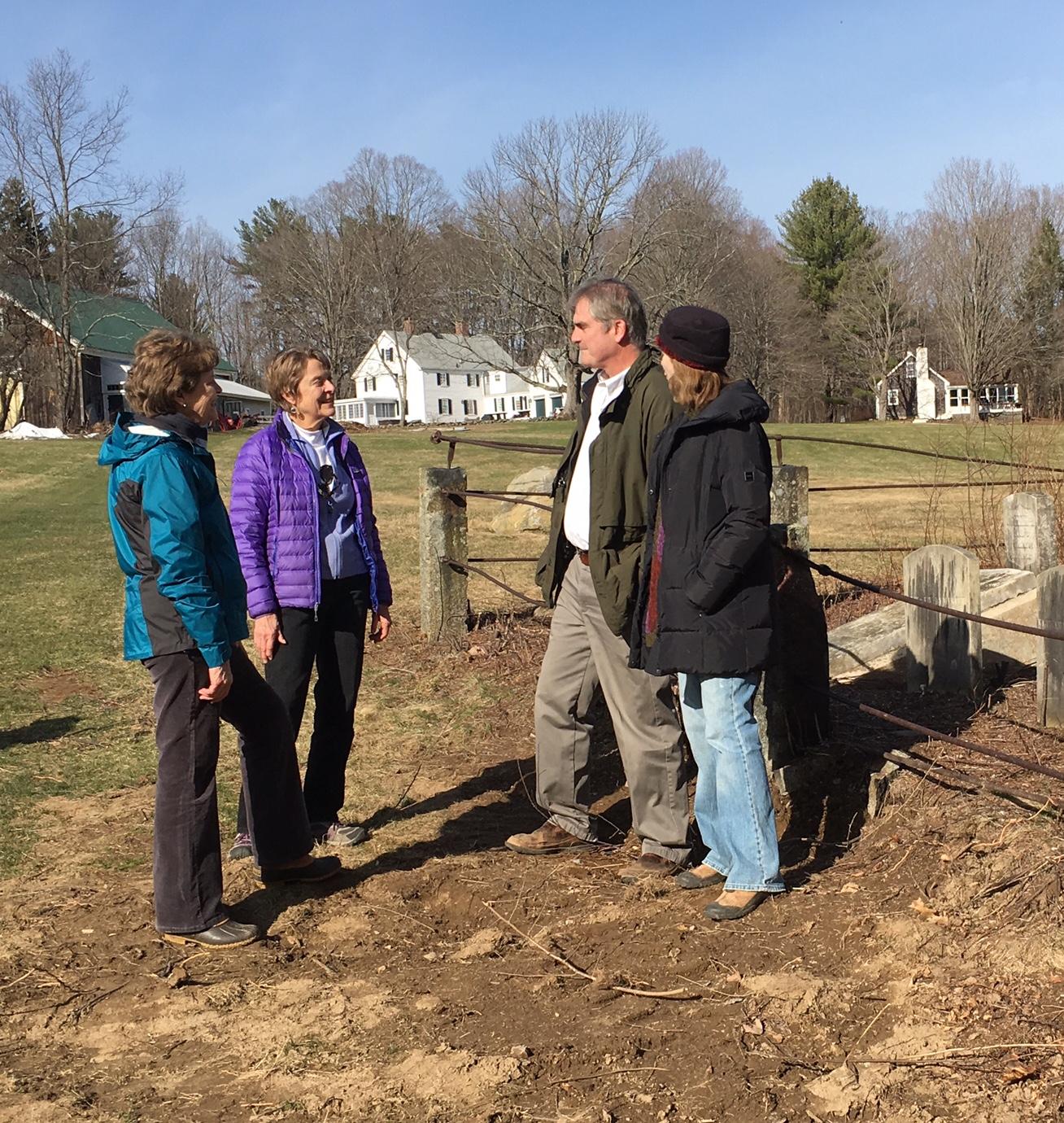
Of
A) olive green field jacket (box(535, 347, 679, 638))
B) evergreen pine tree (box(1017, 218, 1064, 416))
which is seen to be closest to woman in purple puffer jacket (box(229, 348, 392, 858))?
olive green field jacket (box(535, 347, 679, 638))

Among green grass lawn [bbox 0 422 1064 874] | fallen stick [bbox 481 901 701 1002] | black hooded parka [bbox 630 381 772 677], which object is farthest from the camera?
→ green grass lawn [bbox 0 422 1064 874]

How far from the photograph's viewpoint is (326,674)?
452cm

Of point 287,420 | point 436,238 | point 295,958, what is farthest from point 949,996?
point 436,238

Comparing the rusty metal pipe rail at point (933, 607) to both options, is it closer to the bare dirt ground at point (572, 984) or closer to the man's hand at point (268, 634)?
the bare dirt ground at point (572, 984)

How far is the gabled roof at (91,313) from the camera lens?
4403cm

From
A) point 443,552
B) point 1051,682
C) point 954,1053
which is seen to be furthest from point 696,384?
point 443,552

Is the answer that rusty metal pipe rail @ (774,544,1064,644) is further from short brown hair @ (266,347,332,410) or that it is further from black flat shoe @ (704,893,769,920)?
short brown hair @ (266,347,332,410)

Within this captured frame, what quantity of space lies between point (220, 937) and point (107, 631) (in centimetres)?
536

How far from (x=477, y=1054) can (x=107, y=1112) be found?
877 mm

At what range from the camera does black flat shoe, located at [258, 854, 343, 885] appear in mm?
Answer: 4129

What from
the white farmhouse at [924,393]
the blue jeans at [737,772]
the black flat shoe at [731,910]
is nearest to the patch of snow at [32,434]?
the blue jeans at [737,772]

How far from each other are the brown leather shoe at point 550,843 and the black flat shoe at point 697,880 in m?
0.57

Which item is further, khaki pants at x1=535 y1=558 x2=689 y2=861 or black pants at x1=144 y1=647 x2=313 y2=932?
khaki pants at x1=535 y1=558 x2=689 y2=861

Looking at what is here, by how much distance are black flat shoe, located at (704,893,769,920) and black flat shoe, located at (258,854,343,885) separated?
1369 mm
